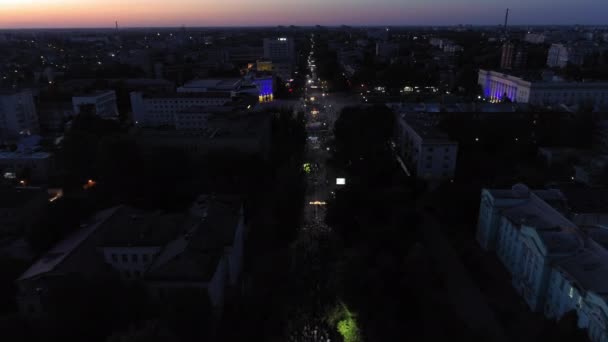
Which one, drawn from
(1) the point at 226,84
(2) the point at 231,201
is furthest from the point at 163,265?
(1) the point at 226,84

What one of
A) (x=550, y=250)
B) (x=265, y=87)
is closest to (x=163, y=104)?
(x=265, y=87)

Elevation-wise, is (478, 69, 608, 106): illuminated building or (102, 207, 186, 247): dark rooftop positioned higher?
(478, 69, 608, 106): illuminated building

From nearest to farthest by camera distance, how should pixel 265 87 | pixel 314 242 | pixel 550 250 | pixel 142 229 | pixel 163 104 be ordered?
1. pixel 550 250
2. pixel 142 229
3. pixel 314 242
4. pixel 163 104
5. pixel 265 87

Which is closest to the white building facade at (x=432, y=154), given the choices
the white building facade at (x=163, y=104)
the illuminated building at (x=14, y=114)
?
the white building facade at (x=163, y=104)

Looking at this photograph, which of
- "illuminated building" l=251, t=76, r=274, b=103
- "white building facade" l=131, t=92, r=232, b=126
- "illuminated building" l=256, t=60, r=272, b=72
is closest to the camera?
"white building facade" l=131, t=92, r=232, b=126

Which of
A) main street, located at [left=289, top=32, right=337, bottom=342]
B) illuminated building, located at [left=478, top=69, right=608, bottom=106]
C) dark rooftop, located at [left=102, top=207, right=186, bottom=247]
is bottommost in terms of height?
main street, located at [left=289, top=32, right=337, bottom=342]

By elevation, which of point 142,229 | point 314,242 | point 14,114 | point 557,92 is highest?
point 557,92

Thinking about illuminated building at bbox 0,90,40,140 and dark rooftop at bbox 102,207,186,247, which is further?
illuminated building at bbox 0,90,40,140

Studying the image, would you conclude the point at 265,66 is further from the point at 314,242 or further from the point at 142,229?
the point at 142,229

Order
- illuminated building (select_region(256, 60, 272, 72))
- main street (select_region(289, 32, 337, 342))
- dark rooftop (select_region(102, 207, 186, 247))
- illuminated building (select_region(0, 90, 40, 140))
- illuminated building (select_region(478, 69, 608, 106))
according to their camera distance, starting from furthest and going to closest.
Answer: illuminated building (select_region(256, 60, 272, 72)) < illuminated building (select_region(478, 69, 608, 106)) < illuminated building (select_region(0, 90, 40, 140)) < dark rooftop (select_region(102, 207, 186, 247)) < main street (select_region(289, 32, 337, 342))

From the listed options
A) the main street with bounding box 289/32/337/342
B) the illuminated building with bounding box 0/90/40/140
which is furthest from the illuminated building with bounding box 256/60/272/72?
the illuminated building with bounding box 0/90/40/140

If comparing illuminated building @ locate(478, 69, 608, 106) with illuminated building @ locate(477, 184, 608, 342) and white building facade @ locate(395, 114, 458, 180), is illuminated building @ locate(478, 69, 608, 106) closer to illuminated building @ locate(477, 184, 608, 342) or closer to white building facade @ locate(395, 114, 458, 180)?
white building facade @ locate(395, 114, 458, 180)
